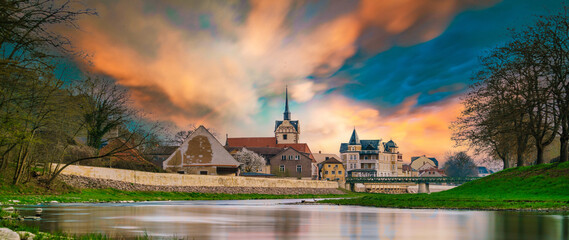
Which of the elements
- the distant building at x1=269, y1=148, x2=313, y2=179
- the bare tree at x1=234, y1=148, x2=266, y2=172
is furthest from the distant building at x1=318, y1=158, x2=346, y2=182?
the bare tree at x1=234, y1=148, x2=266, y2=172

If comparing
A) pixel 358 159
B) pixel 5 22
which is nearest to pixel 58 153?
pixel 5 22

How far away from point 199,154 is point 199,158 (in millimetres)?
574

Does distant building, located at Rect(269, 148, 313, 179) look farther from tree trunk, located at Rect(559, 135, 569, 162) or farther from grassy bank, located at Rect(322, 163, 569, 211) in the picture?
tree trunk, located at Rect(559, 135, 569, 162)

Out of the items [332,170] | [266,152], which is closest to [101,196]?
[266,152]

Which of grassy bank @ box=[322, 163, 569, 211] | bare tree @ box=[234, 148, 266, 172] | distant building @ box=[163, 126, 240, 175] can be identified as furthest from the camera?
bare tree @ box=[234, 148, 266, 172]

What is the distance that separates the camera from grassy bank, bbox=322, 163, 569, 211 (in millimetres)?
23469

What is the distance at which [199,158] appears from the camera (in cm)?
6950

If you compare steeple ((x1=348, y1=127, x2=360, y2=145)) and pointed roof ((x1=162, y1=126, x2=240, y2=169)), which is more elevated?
steeple ((x1=348, y1=127, x2=360, y2=145))

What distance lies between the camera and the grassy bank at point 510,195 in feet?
77.0

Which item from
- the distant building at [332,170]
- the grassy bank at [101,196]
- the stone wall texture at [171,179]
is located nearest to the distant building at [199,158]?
the stone wall texture at [171,179]

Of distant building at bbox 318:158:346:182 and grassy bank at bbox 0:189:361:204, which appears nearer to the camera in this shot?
grassy bank at bbox 0:189:361:204

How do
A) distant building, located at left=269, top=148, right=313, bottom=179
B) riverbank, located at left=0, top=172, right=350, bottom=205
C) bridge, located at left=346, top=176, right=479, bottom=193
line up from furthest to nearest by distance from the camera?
distant building, located at left=269, top=148, right=313, bottom=179, bridge, located at left=346, top=176, right=479, bottom=193, riverbank, located at left=0, top=172, right=350, bottom=205

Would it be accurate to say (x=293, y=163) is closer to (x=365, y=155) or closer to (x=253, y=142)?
(x=253, y=142)

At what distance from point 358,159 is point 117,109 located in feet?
408
